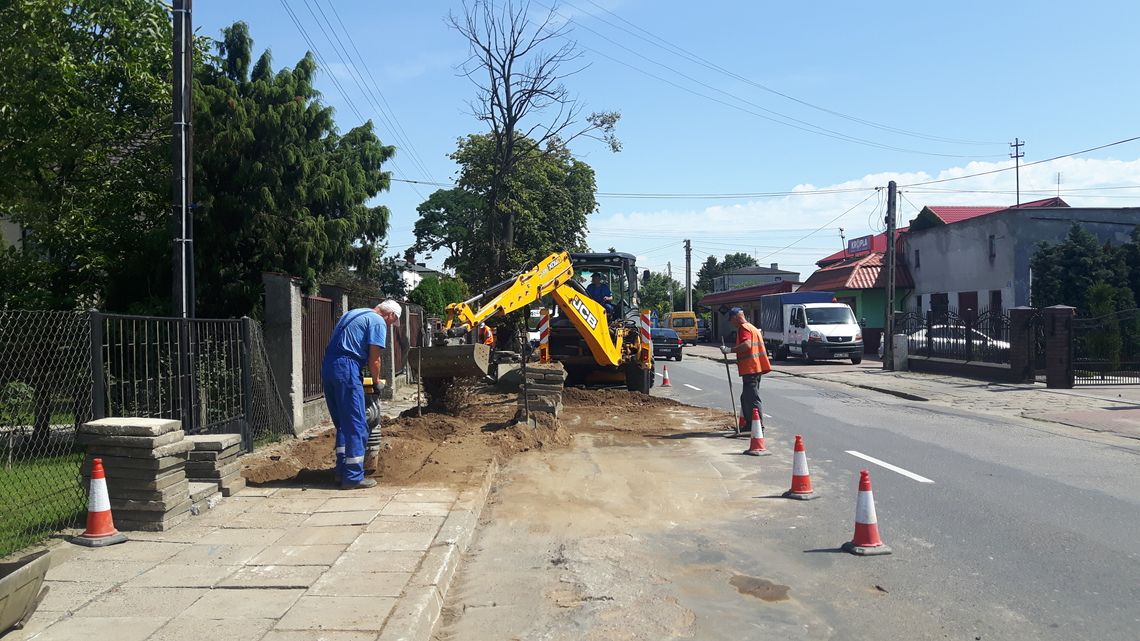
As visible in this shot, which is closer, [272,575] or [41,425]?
[272,575]

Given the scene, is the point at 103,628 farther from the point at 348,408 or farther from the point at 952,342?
the point at 952,342

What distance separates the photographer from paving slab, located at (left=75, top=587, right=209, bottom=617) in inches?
199

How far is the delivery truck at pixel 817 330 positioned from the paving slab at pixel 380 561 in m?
28.1

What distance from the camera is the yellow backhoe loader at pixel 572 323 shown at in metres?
12.4

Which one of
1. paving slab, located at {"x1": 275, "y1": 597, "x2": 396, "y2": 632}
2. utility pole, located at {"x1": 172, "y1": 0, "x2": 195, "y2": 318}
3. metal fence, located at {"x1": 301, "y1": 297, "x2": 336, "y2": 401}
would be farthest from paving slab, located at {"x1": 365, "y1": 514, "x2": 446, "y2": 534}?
metal fence, located at {"x1": 301, "y1": 297, "x2": 336, "y2": 401}

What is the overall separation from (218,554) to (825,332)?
94.8ft

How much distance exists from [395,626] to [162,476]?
3019 millimetres

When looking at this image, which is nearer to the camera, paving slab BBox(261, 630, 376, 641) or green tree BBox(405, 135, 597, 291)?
paving slab BBox(261, 630, 376, 641)

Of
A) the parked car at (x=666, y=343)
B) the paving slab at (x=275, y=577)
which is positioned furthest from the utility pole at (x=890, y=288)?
the paving slab at (x=275, y=577)

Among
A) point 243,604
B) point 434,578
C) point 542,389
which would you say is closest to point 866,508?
→ point 434,578

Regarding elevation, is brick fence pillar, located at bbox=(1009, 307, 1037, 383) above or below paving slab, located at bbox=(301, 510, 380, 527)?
above

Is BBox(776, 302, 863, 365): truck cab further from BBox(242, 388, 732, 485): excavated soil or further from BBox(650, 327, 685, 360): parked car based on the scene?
BBox(242, 388, 732, 485): excavated soil

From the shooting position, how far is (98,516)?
6.54 meters

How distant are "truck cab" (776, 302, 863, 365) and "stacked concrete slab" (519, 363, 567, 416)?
2136 centimetres
